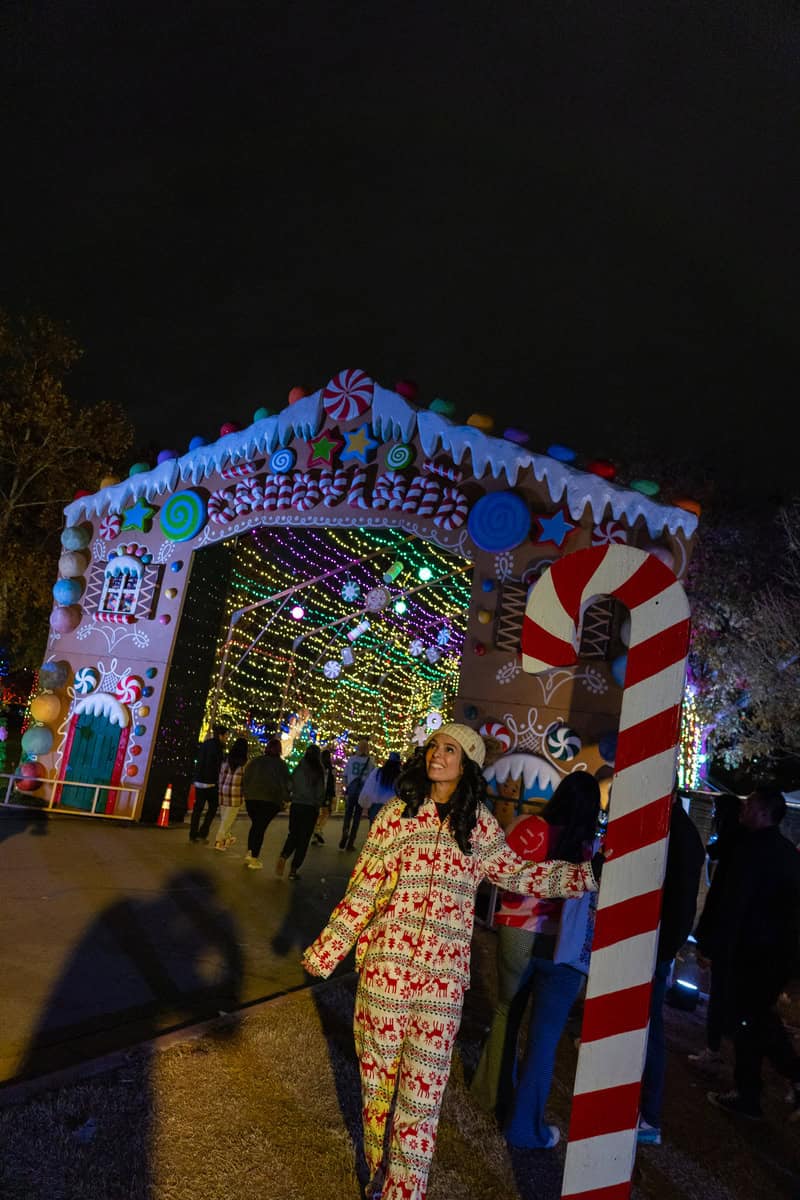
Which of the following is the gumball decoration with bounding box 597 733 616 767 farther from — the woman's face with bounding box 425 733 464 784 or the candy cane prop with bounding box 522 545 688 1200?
the candy cane prop with bounding box 522 545 688 1200

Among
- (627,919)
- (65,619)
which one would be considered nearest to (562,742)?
(627,919)

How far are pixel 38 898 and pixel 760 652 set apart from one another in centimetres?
1851

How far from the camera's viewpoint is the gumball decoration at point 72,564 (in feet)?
45.2

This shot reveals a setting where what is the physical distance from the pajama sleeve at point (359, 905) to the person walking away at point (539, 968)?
886 millimetres

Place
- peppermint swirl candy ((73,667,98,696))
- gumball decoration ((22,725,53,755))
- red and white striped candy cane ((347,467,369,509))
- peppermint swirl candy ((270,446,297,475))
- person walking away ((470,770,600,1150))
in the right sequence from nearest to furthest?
person walking away ((470,770,600,1150)), red and white striped candy cane ((347,467,369,509)), peppermint swirl candy ((270,446,297,475)), gumball decoration ((22,725,53,755)), peppermint swirl candy ((73,667,98,696))

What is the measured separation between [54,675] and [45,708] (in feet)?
1.71

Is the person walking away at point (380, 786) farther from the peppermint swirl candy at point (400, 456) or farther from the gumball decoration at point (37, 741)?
the gumball decoration at point (37, 741)

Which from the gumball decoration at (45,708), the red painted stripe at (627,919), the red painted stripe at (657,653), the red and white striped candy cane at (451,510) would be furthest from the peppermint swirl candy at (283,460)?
the red painted stripe at (627,919)

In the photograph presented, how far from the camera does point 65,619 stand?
44.6ft

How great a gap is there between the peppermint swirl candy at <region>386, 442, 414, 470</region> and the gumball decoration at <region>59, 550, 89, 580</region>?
562 cm

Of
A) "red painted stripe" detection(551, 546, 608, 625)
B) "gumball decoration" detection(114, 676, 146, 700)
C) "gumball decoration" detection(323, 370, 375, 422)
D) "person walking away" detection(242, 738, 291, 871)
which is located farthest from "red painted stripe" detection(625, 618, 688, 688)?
"gumball decoration" detection(114, 676, 146, 700)

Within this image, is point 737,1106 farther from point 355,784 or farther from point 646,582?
point 355,784

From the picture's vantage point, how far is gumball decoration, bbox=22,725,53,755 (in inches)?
510

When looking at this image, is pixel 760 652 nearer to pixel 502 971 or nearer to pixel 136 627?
pixel 136 627
